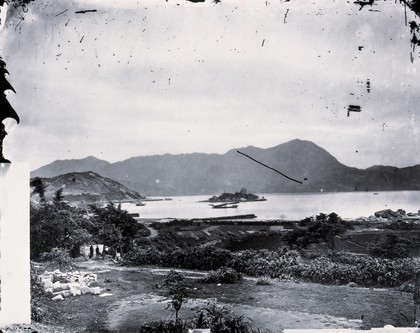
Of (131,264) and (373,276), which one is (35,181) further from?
(373,276)

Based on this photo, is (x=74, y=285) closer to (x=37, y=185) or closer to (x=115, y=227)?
(x=115, y=227)

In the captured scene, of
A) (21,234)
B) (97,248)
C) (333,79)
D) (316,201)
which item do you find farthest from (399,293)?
(21,234)

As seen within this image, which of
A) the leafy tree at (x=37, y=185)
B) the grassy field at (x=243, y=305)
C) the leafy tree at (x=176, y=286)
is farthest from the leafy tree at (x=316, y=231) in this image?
the leafy tree at (x=37, y=185)

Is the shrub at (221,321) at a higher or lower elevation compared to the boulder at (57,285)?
lower

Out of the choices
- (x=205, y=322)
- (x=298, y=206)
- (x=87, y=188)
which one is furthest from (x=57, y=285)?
(x=298, y=206)

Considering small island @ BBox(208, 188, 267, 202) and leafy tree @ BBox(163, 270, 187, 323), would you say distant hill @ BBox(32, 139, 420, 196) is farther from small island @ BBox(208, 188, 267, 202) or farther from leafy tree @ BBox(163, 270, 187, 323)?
leafy tree @ BBox(163, 270, 187, 323)

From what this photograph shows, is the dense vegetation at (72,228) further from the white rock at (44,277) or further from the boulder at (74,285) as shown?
the boulder at (74,285)

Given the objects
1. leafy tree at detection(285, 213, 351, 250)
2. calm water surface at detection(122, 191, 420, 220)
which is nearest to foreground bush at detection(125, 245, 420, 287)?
leafy tree at detection(285, 213, 351, 250)
